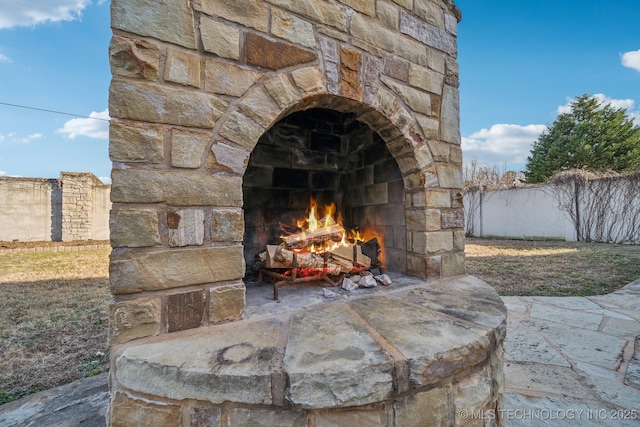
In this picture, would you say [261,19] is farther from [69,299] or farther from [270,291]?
[69,299]

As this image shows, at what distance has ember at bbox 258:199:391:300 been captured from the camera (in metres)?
2.13

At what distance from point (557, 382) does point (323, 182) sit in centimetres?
237

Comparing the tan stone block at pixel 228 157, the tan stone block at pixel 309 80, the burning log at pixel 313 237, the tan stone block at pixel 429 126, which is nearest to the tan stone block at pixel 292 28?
the tan stone block at pixel 309 80

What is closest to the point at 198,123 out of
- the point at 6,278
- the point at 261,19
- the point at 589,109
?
the point at 261,19

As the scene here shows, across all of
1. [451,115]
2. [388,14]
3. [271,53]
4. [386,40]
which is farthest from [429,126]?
[271,53]

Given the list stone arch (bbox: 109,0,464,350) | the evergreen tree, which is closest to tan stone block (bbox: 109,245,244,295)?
stone arch (bbox: 109,0,464,350)

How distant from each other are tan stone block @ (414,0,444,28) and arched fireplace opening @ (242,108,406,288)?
0.94 meters

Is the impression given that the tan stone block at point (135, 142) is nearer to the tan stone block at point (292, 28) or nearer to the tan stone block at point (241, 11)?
the tan stone block at point (241, 11)

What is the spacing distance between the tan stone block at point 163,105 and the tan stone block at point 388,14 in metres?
1.38

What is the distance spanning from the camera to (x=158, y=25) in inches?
51.8

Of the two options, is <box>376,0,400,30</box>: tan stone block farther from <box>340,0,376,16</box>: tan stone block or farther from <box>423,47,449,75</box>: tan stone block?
<box>423,47,449,75</box>: tan stone block

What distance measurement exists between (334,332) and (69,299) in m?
3.85

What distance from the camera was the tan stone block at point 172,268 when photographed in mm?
1224

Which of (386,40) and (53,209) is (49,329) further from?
(53,209)
